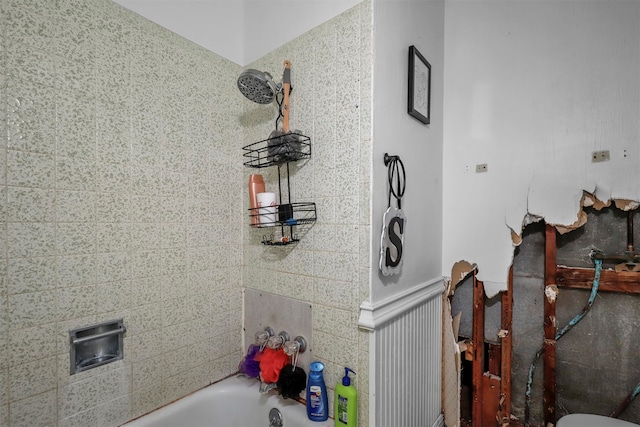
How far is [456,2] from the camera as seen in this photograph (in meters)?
1.53

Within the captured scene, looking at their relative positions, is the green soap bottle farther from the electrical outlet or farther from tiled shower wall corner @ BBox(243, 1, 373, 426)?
the electrical outlet

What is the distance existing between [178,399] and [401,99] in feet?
5.29

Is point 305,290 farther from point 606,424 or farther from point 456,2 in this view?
point 456,2

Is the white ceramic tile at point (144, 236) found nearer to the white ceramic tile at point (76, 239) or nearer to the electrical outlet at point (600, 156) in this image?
the white ceramic tile at point (76, 239)

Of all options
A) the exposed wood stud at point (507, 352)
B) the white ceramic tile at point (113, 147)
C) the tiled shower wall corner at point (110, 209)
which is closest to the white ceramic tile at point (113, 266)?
the tiled shower wall corner at point (110, 209)

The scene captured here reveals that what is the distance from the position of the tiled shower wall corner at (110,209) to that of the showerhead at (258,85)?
0.98ft

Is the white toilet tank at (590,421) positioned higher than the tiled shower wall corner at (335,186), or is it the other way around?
the tiled shower wall corner at (335,186)

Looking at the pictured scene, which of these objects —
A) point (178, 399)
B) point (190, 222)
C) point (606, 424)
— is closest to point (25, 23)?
point (190, 222)

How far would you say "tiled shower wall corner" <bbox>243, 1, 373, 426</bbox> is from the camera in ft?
Answer: 3.44

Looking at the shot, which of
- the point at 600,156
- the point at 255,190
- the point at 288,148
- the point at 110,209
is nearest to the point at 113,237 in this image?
the point at 110,209

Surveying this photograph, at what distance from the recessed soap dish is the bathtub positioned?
11.7 inches

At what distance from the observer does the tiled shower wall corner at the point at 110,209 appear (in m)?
0.88

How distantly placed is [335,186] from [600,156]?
1122mm

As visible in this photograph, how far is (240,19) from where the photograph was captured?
152cm
